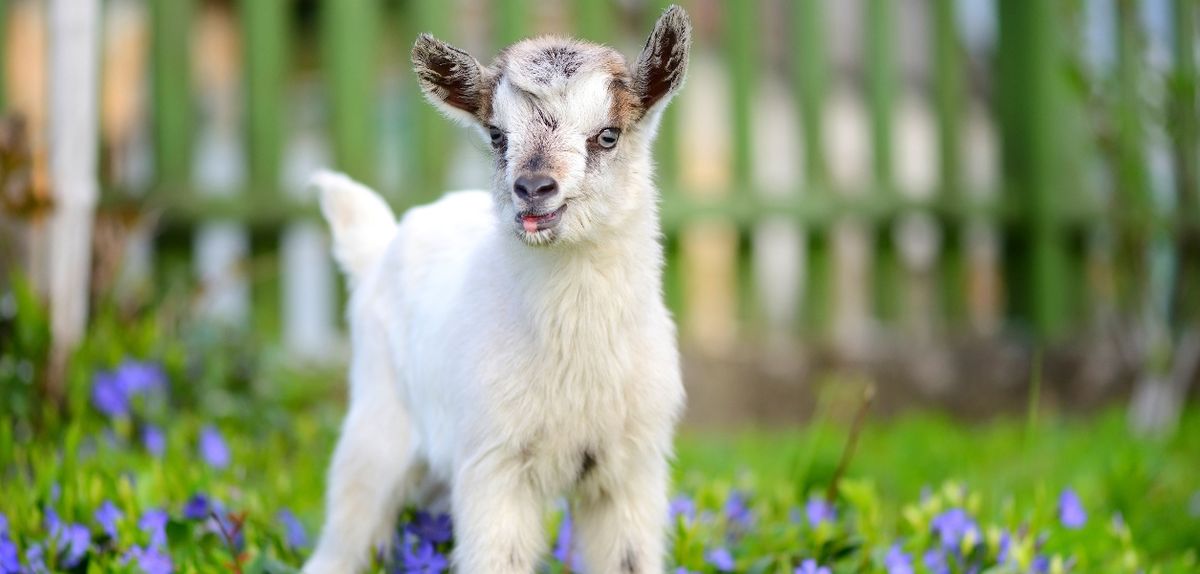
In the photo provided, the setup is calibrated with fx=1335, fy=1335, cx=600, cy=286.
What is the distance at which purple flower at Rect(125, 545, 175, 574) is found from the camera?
2930 mm

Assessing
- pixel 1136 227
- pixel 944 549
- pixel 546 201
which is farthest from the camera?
pixel 1136 227

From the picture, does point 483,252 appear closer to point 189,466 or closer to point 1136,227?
point 189,466

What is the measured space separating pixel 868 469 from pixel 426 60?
9.48 ft

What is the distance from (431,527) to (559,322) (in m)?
0.74

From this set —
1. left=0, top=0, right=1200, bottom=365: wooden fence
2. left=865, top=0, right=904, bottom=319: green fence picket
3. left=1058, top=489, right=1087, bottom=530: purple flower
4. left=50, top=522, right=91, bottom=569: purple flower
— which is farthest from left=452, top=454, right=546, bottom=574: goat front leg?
left=865, top=0, right=904, bottom=319: green fence picket

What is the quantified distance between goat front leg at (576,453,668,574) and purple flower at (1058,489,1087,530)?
1.16 m

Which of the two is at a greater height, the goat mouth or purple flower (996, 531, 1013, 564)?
the goat mouth

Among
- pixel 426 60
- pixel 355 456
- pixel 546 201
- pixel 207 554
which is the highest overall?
pixel 426 60

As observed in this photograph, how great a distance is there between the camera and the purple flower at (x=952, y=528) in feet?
10.7

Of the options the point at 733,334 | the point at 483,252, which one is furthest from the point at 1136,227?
the point at 483,252

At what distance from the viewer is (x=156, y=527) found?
3160 millimetres

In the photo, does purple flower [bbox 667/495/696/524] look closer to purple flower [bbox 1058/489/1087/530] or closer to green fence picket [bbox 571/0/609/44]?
purple flower [bbox 1058/489/1087/530]

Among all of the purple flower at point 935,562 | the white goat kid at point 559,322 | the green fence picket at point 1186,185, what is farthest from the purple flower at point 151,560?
the green fence picket at point 1186,185

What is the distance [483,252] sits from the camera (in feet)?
9.27
